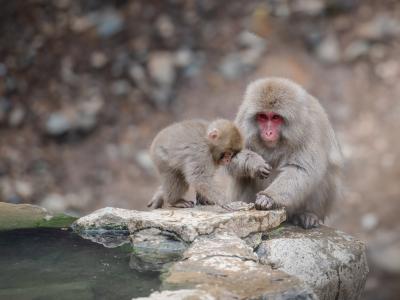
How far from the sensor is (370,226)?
363 inches

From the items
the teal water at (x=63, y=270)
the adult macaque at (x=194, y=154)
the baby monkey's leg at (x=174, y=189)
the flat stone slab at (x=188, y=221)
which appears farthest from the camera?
the baby monkey's leg at (x=174, y=189)

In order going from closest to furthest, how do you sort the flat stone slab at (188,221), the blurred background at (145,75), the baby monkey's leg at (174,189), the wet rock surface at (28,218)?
the flat stone slab at (188,221) → the wet rock surface at (28,218) → the baby monkey's leg at (174,189) → the blurred background at (145,75)

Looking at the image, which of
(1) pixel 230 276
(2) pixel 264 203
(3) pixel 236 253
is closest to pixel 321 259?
(2) pixel 264 203

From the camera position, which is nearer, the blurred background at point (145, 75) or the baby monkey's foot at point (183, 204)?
the baby monkey's foot at point (183, 204)

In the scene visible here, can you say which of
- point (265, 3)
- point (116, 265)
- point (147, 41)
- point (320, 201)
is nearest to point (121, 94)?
point (147, 41)

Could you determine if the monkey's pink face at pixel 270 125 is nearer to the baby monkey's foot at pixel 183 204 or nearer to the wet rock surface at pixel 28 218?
the baby monkey's foot at pixel 183 204

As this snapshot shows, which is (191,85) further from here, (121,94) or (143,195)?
(143,195)

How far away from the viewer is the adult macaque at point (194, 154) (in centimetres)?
500

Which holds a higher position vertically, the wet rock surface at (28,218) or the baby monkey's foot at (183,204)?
the baby monkey's foot at (183,204)

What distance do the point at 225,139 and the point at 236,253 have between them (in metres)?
1.36

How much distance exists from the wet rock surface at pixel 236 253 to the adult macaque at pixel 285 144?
0.25m

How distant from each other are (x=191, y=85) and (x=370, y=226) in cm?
326

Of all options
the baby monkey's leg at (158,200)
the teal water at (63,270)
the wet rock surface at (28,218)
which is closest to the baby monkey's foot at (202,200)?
the baby monkey's leg at (158,200)

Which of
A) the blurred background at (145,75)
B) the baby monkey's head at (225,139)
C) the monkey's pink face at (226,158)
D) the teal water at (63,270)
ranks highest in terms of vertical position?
the blurred background at (145,75)
